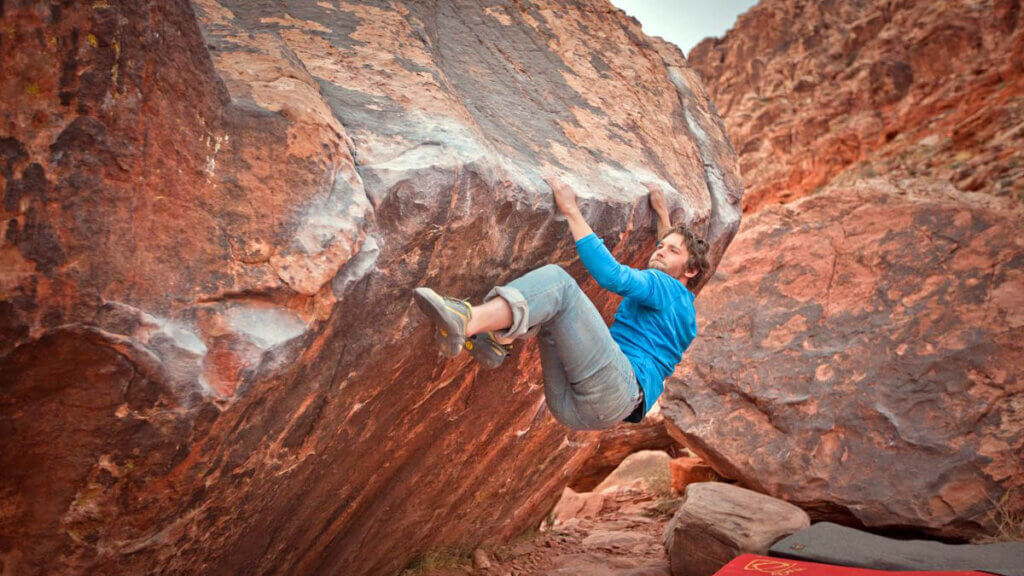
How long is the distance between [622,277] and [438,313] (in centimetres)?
86

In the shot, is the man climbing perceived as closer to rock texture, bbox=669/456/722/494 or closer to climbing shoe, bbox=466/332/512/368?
climbing shoe, bbox=466/332/512/368

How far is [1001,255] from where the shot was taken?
5.18 metres

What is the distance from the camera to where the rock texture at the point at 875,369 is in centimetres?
454

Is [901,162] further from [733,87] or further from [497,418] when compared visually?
[497,418]

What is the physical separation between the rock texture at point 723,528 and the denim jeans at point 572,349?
2064 mm

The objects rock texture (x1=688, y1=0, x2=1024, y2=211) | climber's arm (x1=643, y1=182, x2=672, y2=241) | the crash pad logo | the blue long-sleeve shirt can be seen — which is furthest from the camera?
rock texture (x1=688, y1=0, x2=1024, y2=211)

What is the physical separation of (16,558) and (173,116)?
4.23 feet

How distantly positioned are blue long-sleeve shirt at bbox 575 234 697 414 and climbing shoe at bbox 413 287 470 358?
2.67 ft

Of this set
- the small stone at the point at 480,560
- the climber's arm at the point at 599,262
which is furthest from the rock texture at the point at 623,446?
the climber's arm at the point at 599,262

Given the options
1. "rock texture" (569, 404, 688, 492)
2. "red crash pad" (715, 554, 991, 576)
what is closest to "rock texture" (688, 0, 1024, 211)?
"rock texture" (569, 404, 688, 492)

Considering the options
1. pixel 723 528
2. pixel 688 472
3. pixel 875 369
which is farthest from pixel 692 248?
pixel 688 472

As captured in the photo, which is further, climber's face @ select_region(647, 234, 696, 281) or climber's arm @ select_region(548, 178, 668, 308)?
→ climber's face @ select_region(647, 234, 696, 281)

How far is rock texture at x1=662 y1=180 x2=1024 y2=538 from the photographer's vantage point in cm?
454

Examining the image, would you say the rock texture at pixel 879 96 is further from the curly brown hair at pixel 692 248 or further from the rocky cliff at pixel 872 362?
the curly brown hair at pixel 692 248
